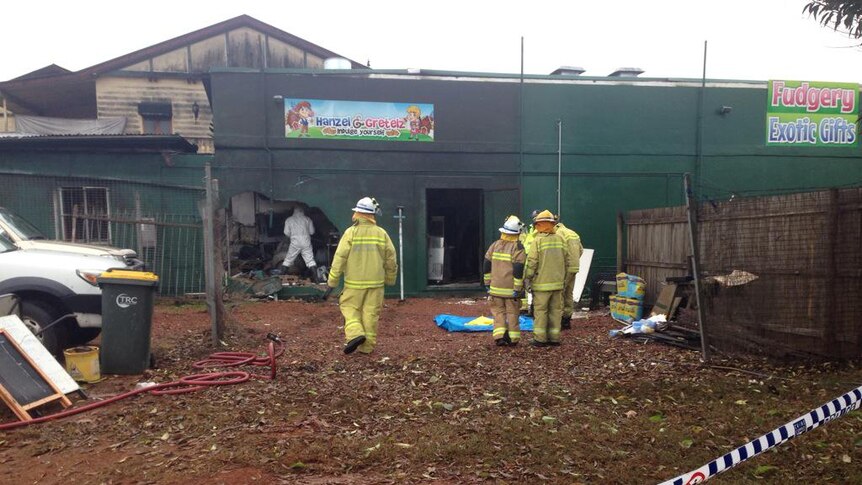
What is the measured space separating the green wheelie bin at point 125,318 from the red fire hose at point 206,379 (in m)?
0.68

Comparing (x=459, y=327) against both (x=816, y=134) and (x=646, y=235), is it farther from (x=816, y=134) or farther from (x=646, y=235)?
(x=816, y=134)

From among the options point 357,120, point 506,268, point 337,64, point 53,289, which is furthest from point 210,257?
point 337,64

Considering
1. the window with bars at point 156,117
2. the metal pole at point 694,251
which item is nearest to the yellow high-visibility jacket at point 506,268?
the metal pole at point 694,251

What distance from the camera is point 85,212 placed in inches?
471

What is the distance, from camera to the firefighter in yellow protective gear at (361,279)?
24.1ft

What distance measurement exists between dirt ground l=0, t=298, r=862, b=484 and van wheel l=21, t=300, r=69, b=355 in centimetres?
87

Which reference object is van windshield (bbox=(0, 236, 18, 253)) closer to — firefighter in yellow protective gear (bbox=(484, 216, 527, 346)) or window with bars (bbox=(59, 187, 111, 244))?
window with bars (bbox=(59, 187, 111, 244))

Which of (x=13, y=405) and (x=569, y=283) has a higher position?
(x=569, y=283)

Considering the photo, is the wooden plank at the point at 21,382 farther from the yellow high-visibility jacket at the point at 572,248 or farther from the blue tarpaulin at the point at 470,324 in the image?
the yellow high-visibility jacket at the point at 572,248

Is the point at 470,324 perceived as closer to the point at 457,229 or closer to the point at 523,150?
the point at 523,150

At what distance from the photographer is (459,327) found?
985 cm

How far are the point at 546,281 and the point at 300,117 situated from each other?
745cm

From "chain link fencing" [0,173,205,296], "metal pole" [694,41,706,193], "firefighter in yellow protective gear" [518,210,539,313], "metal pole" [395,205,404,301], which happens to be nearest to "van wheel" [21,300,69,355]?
"chain link fencing" [0,173,205,296]

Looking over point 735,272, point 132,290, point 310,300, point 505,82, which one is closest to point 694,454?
point 735,272
